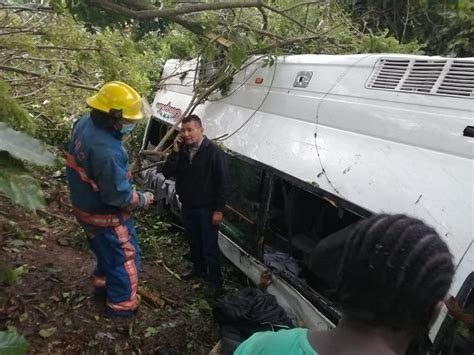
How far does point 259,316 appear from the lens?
256 centimetres

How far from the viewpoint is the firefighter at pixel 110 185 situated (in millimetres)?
2777

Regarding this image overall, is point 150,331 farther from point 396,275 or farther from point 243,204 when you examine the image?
point 396,275

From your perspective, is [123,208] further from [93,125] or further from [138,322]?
[138,322]

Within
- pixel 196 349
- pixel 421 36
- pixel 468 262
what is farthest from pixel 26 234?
pixel 421 36

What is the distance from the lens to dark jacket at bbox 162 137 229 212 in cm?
349

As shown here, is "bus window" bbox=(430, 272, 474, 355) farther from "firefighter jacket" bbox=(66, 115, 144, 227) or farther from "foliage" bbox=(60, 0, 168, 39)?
"foliage" bbox=(60, 0, 168, 39)

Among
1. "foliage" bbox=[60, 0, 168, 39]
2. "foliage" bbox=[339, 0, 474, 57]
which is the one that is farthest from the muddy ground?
"foliage" bbox=[339, 0, 474, 57]

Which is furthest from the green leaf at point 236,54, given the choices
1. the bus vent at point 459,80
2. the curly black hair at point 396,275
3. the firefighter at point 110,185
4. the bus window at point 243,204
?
the curly black hair at point 396,275

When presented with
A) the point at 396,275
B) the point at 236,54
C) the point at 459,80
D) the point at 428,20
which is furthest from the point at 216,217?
the point at 428,20

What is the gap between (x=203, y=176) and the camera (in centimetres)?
353

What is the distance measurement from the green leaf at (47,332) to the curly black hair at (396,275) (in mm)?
2664

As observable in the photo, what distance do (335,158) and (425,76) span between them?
692 mm

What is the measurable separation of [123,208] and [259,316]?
3.82 feet

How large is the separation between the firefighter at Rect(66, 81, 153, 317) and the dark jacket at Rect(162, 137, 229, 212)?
1.62 ft
